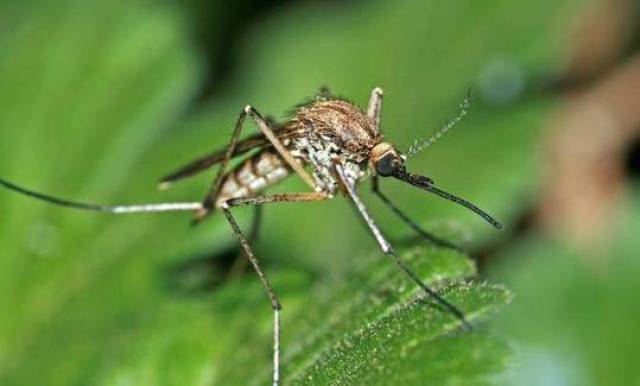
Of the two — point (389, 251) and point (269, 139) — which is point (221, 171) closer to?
point (269, 139)

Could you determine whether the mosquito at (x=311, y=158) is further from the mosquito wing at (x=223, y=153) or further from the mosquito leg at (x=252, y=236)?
the mosquito leg at (x=252, y=236)

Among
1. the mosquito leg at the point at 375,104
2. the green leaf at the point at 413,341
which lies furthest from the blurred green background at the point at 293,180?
the mosquito leg at the point at 375,104

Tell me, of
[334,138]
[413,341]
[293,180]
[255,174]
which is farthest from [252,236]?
[413,341]

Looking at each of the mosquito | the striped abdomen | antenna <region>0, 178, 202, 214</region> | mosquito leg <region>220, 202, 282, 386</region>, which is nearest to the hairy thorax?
the mosquito

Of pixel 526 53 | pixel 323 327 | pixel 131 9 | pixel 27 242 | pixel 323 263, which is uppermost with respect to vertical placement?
pixel 131 9

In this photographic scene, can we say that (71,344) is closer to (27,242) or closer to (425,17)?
(27,242)

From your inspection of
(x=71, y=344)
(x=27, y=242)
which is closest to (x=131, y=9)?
(x=27, y=242)
